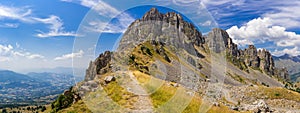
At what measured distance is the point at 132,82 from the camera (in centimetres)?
5925

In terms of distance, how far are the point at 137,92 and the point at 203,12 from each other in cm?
2401

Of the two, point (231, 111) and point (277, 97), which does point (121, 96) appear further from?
point (277, 97)

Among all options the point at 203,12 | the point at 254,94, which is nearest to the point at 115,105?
the point at 203,12

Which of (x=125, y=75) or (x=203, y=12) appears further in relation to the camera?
(x=125, y=75)

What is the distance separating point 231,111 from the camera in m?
57.0

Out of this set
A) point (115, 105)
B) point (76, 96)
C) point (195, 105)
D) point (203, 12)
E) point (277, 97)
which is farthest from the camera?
point (277, 97)

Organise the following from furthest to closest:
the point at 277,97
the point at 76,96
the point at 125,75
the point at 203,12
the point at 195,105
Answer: the point at 277,97, the point at 76,96, the point at 125,75, the point at 195,105, the point at 203,12

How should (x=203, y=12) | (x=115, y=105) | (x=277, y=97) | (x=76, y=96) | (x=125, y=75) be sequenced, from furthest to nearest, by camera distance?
1. (x=277, y=97)
2. (x=76, y=96)
3. (x=125, y=75)
4. (x=115, y=105)
5. (x=203, y=12)

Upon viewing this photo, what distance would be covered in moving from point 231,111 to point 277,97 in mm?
80141

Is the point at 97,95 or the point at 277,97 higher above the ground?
the point at 97,95

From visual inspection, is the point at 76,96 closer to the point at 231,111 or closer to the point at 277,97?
the point at 231,111

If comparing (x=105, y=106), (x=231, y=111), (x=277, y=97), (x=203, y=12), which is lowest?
(x=277, y=97)

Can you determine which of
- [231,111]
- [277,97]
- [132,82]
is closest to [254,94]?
[277,97]

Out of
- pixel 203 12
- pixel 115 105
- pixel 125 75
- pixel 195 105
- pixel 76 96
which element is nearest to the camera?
pixel 203 12
